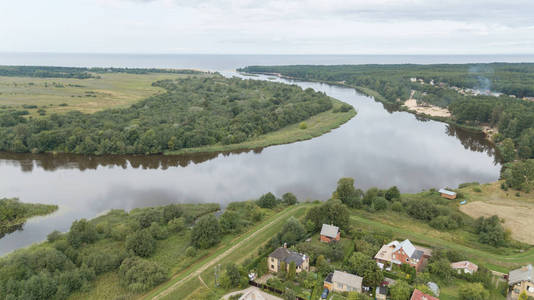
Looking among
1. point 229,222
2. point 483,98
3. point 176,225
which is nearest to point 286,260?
point 229,222

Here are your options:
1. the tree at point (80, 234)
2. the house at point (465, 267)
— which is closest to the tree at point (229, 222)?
the tree at point (80, 234)

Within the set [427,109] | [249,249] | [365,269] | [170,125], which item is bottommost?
[249,249]

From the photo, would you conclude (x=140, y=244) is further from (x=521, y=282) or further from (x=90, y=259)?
(x=521, y=282)

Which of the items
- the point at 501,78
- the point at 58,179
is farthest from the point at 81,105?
the point at 501,78

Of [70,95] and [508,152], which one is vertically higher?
[70,95]

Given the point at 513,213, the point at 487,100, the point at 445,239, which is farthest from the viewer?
the point at 487,100

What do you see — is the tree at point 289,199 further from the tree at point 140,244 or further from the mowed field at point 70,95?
the mowed field at point 70,95

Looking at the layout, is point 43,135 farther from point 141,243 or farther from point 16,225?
point 141,243
